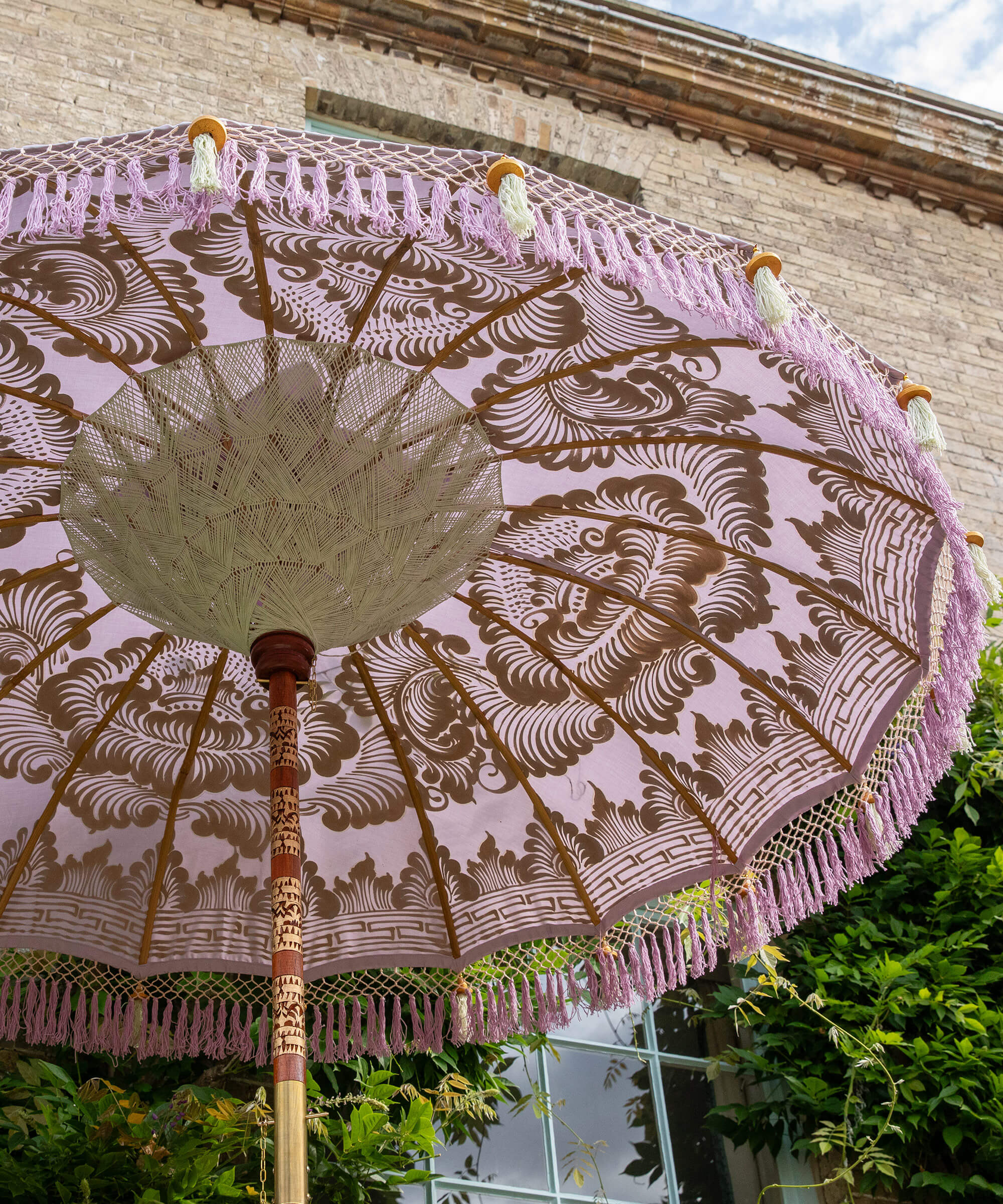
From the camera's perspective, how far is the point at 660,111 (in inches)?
354

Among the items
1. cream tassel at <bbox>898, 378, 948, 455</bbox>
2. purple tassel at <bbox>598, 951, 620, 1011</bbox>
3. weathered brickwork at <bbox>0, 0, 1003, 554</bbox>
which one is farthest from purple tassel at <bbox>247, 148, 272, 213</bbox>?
weathered brickwork at <bbox>0, 0, 1003, 554</bbox>

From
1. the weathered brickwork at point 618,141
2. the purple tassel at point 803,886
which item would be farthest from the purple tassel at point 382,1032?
the weathered brickwork at point 618,141

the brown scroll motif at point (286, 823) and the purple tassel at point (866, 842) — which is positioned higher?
the purple tassel at point (866, 842)

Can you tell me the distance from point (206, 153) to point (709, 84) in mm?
6927

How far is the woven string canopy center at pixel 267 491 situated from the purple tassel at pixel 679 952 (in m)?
1.37

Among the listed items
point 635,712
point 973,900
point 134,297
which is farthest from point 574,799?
point 973,900

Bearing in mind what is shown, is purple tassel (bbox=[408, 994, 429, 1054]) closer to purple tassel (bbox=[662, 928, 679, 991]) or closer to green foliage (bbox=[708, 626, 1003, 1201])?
purple tassel (bbox=[662, 928, 679, 991])

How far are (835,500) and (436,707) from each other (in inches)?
51.6

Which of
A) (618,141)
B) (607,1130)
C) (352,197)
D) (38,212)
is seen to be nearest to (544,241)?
(352,197)

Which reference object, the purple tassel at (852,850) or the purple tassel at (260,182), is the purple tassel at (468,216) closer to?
the purple tassel at (260,182)

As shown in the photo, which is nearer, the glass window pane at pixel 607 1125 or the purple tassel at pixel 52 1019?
the purple tassel at pixel 52 1019

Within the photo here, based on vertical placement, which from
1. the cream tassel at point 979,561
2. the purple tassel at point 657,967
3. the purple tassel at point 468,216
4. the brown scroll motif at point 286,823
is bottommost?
the purple tassel at point 657,967

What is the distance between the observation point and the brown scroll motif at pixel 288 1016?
2873mm

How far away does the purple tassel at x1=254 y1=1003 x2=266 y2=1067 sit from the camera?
13.3 ft
